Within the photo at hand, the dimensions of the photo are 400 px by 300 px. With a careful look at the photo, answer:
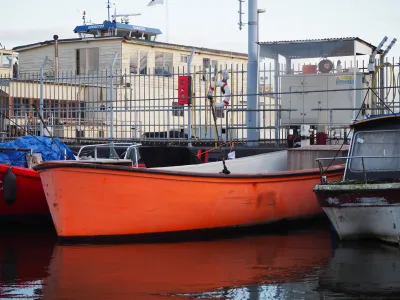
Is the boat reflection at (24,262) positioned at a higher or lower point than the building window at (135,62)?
lower

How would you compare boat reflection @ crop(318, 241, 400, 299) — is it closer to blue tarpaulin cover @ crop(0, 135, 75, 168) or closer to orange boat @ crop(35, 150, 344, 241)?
orange boat @ crop(35, 150, 344, 241)

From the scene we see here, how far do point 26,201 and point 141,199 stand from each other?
3.05m

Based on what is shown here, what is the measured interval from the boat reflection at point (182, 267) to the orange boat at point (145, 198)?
12.7 inches

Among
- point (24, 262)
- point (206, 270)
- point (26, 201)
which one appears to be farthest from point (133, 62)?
point (206, 270)

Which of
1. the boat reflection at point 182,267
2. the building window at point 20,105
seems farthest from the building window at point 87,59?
the boat reflection at point 182,267

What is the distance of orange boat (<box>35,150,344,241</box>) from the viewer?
1109 cm

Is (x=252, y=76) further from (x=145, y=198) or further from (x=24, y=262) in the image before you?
(x=24, y=262)

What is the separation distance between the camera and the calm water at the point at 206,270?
8.16 metres

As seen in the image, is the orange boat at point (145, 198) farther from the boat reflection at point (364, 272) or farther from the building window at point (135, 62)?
the building window at point (135, 62)

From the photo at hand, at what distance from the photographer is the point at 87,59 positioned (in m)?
32.9

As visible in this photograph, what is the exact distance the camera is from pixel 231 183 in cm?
1182

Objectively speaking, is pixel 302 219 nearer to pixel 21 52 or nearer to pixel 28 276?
pixel 28 276

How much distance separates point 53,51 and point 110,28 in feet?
16.2

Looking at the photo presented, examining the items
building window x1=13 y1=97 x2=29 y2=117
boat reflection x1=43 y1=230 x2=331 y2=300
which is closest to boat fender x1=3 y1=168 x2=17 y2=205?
boat reflection x1=43 y1=230 x2=331 y2=300
